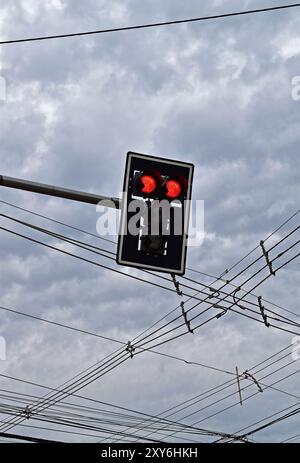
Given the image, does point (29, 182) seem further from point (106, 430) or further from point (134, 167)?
point (106, 430)

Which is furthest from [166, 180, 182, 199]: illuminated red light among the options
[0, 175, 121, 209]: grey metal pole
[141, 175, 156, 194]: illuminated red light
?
[0, 175, 121, 209]: grey metal pole

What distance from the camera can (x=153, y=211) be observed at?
242 inches

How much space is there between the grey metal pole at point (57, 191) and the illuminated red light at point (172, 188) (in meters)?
0.53

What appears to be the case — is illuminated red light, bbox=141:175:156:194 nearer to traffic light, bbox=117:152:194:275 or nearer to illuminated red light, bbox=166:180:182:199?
traffic light, bbox=117:152:194:275

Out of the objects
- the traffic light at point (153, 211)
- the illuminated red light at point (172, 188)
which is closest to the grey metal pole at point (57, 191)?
the traffic light at point (153, 211)

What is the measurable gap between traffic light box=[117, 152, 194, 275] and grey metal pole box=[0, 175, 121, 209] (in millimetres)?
222

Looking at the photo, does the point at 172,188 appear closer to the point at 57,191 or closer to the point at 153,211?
the point at 153,211

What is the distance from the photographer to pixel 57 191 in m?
6.09

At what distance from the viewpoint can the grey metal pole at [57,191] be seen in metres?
6.01

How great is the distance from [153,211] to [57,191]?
3.26ft

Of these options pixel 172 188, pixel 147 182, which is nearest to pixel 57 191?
pixel 147 182

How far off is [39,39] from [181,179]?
4.37m

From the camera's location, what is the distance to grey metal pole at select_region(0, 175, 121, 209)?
19.7 feet

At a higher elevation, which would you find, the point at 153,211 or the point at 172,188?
the point at 172,188
